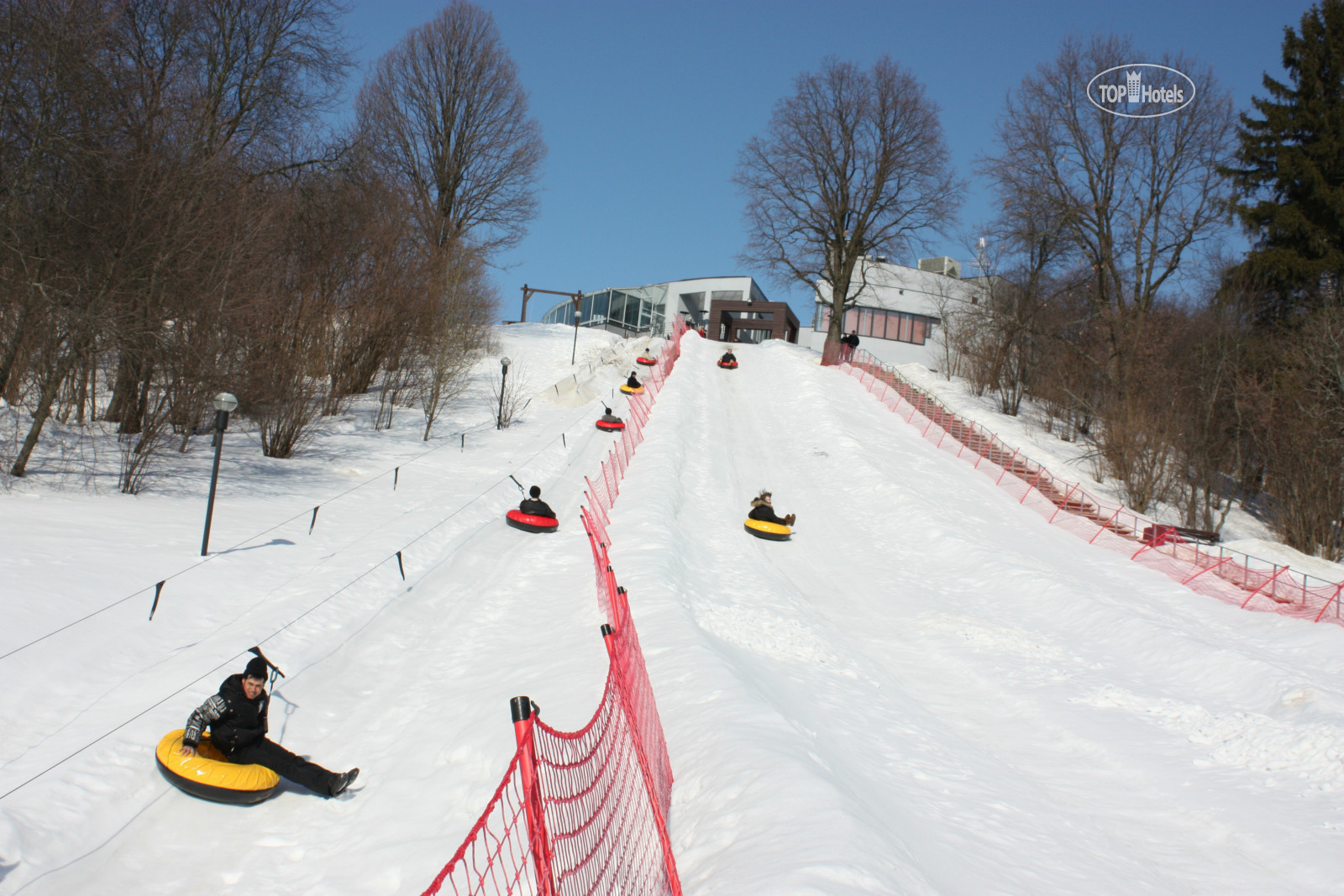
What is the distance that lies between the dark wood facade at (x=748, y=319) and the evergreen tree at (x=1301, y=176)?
2623 cm

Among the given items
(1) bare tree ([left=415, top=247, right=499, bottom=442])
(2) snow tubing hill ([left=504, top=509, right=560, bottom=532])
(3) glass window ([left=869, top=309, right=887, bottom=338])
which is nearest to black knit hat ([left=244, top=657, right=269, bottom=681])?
(2) snow tubing hill ([left=504, top=509, right=560, bottom=532])

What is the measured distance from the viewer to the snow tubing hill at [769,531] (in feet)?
51.6

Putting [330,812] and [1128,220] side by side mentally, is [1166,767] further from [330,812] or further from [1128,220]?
[1128,220]

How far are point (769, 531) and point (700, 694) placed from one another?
28.1 ft

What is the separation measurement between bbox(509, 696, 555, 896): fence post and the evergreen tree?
28045 millimetres

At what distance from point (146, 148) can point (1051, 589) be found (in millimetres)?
18028

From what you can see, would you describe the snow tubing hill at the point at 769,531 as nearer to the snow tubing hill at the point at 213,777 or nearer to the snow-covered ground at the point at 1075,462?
the snow-covered ground at the point at 1075,462

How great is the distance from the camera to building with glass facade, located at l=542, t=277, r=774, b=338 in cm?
5544

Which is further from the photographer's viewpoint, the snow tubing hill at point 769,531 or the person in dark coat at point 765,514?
the person in dark coat at point 765,514

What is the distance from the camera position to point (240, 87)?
82.4ft

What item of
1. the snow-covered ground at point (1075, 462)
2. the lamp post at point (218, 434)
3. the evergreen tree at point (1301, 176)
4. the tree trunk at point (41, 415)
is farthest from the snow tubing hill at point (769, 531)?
Result: the evergreen tree at point (1301, 176)

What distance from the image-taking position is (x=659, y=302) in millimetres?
58344

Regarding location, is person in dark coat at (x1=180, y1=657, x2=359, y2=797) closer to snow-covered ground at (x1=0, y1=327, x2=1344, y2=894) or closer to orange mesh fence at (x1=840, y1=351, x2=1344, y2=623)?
snow-covered ground at (x1=0, y1=327, x2=1344, y2=894)

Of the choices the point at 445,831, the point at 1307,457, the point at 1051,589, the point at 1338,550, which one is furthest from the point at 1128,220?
the point at 445,831
